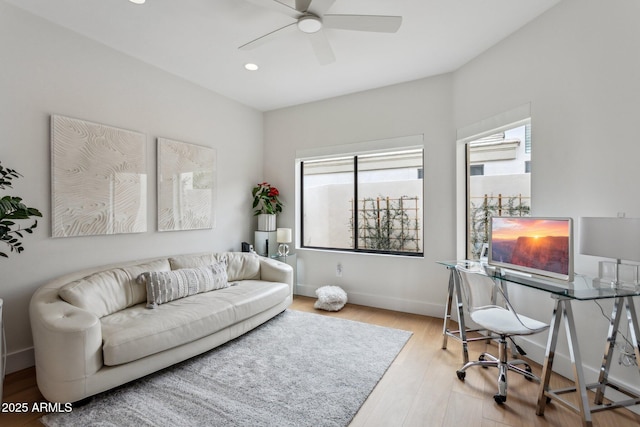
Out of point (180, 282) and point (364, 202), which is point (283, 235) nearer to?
point (364, 202)

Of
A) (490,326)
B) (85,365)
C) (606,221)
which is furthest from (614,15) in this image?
(85,365)

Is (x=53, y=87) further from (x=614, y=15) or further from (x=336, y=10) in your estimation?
(x=614, y=15)

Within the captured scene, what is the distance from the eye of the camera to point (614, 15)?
2014mm

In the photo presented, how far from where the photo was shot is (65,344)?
→ 1.82 meters

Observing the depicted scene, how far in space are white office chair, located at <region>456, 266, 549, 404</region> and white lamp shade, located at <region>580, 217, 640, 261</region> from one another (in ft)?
1.95

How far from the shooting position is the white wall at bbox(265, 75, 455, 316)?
11.8 feet

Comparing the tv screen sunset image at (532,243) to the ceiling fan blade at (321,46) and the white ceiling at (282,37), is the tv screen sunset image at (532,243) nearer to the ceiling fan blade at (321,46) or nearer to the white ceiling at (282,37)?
the white ceiling at (282,37)

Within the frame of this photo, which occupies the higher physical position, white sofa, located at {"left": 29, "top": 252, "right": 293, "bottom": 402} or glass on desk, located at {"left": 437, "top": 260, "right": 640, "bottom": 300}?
glass on desk, located at {"left": 437, "top": 260, "right": 640, "bottom": 300}

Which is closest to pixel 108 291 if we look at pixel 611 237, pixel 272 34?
pixel 272 34

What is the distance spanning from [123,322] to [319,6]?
2712mm

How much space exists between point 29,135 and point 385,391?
3416 millimetres

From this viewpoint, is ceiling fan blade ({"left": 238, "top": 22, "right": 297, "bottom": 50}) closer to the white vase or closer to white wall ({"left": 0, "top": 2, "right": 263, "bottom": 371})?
white wall ({"left": 0, "top": 2, "right": 263, "bottom": 371})

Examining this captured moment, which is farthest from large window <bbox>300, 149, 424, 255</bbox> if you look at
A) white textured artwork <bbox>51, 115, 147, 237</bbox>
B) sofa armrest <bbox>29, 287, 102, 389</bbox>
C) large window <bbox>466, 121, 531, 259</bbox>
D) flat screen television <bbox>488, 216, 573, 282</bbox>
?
sofa armrest <bbox>29, 287, 102, 389</bbox>

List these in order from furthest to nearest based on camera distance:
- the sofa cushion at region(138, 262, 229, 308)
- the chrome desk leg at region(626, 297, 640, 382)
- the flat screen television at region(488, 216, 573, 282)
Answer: the sofa cushion at region(138, 262, 229, 308) → the flat screen television at region(488, 216, 573, 282) → the chrome desk leg at region(626, 297, 640, 382)
